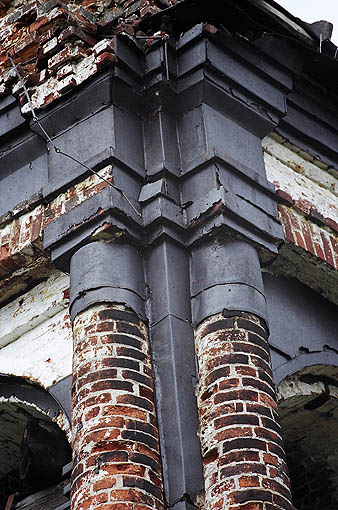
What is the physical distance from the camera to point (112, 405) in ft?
16.1

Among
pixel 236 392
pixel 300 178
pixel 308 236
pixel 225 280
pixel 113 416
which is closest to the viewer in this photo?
pixel 113 416

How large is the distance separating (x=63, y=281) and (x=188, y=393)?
4.96 ft

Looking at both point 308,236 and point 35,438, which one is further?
point 308,236

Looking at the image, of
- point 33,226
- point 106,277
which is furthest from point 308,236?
point 33,226

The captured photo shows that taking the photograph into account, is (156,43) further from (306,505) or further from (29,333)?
(306,505)

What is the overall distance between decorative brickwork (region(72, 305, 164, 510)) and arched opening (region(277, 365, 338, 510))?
1.42 metres

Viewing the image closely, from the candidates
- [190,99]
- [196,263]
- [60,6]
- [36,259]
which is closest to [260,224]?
[196,263]

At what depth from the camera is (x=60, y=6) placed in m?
6.97

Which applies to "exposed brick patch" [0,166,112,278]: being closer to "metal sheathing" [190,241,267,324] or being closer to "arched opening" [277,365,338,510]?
"metal sheathing" [190,241,267,324]

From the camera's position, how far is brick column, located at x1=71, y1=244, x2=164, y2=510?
467cm

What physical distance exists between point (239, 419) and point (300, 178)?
250cm

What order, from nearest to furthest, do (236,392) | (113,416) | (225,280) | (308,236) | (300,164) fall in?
(113,416) → (236,392) → (225,280) → (308,236) → (300,164)

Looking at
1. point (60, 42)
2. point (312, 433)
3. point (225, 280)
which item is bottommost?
point (225, 280)

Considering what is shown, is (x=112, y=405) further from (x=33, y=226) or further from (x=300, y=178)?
(x=300, y=178)
